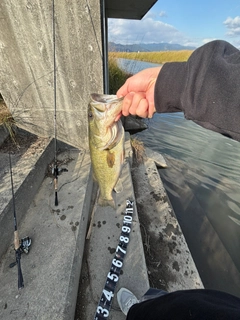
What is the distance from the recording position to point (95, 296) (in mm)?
1919

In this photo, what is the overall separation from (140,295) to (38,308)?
3.24ft

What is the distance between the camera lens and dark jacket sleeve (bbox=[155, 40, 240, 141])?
896 mm

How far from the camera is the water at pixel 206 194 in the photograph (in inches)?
119

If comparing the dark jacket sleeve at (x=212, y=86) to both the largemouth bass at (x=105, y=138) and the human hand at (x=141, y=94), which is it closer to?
the human hand at (x=141, y=94)

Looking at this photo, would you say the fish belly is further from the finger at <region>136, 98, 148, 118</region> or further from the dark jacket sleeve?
the dark jacket sleeve

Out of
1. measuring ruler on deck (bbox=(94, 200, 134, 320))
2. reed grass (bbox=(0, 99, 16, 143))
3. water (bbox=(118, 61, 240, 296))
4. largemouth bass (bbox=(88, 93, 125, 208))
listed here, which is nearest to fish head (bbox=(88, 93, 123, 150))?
largemouth bass (bbox=(88, 93, 125, 208))

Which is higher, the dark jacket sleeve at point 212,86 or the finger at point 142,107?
the dark jacket sleeve at point 212,86

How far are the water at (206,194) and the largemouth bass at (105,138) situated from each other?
2317 millimetres

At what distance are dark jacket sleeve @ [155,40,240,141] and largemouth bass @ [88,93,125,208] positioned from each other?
0.49m

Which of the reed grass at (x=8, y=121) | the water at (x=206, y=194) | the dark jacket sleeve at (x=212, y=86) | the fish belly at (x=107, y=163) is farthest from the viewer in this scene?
the reed grass at (x=8, y=121)

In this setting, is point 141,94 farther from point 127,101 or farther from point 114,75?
point 114,75

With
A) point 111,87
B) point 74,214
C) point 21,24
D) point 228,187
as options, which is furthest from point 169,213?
point 111,87

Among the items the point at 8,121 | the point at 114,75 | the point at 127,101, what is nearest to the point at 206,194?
the point at 127,101

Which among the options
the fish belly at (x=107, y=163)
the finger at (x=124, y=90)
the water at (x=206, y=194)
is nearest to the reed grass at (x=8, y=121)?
the fish belly at (x=107, y=163)
